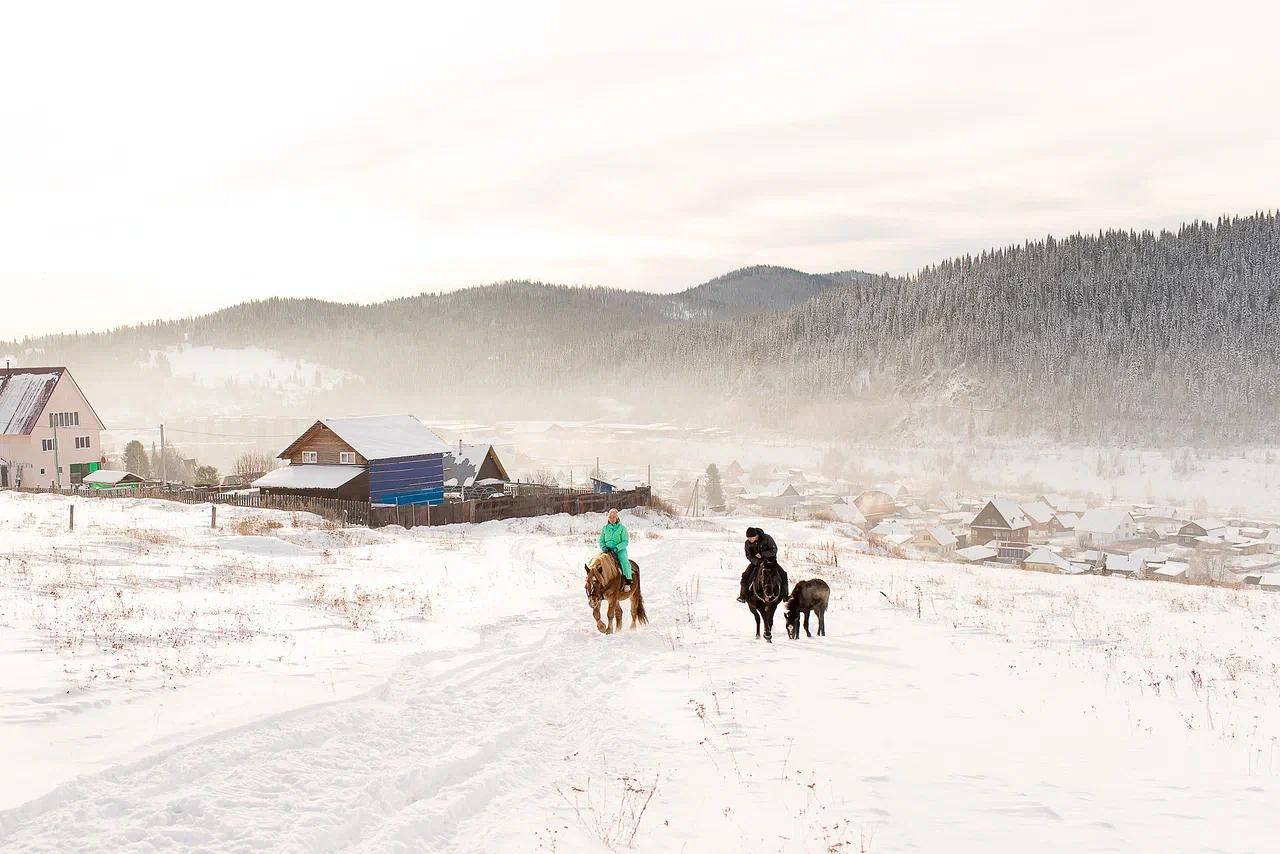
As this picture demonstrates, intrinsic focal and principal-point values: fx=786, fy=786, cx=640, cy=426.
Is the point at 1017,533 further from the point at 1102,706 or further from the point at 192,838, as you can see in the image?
the point at 192,838

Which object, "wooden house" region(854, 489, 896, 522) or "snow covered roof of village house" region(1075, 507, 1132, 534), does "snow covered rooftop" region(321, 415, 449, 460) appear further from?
"snow covered roof of village house" region(1075, 507, 1132, 534)

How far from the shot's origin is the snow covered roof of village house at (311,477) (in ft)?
147

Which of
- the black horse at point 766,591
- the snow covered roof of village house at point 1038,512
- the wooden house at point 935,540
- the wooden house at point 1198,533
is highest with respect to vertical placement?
the black horse at point 766,591

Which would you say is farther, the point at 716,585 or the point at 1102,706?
the point at 716,585

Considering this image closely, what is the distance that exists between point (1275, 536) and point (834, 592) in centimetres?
8831

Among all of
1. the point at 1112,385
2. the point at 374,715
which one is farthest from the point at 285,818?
the point at 1112,385

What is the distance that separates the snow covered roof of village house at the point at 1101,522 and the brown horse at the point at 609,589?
271 feet

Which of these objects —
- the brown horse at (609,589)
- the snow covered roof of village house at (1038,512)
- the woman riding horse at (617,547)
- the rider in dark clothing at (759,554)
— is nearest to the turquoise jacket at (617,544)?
the woman riding horse at (617,547)

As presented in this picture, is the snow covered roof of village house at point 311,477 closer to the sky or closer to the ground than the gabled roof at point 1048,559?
closer to the sky

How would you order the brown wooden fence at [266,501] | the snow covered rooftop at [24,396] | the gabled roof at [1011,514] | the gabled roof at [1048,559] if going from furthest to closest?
the gabled roof at [1011,514], the gabled roof at [1048,559], the snow covered rooftop at [24,396], the brown wooden fence at [266,501]

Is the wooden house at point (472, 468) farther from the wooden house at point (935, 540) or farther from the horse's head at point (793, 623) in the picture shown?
the horse's head at point (793, 623)

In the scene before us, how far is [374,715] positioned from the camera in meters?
9.02

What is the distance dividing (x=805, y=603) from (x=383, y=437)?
127ft

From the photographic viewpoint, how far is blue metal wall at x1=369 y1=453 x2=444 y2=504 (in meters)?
46.0
